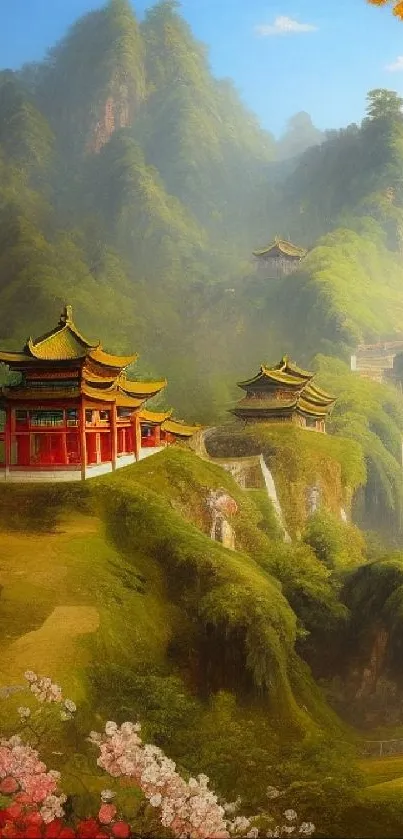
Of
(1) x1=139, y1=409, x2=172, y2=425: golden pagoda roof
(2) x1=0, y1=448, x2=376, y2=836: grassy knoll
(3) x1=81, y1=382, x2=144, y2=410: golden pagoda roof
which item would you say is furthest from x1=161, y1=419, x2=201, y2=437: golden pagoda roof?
(2) x1=0, y1=448, x2=376, y2=836: grassy knoll

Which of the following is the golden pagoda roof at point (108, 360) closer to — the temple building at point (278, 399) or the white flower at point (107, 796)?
the temple building at point (278, 399)

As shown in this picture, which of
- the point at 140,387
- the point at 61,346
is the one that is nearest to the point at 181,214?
the point at 140,387

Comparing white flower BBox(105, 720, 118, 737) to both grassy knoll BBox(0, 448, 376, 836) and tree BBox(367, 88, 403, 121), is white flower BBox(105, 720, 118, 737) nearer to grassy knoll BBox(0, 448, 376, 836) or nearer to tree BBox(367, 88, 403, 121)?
grassy knoll BBox(0, 448, 376, 836)

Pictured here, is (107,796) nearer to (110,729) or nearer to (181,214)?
(110,729)

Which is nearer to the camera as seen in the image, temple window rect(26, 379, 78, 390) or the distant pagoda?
temple window rect(26, 379, 78, 390)

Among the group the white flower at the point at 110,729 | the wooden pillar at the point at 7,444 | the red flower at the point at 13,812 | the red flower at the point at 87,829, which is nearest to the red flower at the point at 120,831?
the red flower at the point at 87,829

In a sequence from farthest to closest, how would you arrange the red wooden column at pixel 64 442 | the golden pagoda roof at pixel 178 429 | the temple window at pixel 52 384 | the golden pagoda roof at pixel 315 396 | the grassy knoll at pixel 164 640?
1. the golden pagoda roof at pixel 315 396
2. the golden pagoda roof at pixel 178 429
3. the red wooden column at pixel 64 442
4. the temple window at pixel 52 384
5. the grassy knoll at pixel 164 640

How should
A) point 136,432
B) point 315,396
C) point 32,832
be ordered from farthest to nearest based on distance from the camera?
point 315,396 → point 136,432 → point 32,832
